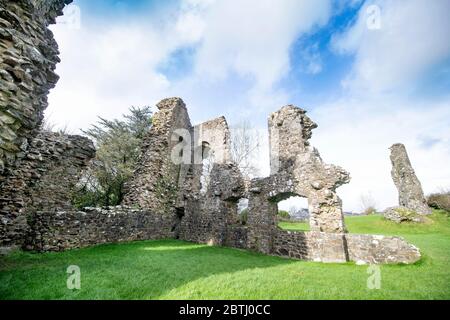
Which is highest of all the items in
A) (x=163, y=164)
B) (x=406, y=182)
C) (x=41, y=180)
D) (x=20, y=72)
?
(x=406, y=182)

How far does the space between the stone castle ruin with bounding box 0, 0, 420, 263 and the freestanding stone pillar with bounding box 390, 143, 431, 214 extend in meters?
16.5

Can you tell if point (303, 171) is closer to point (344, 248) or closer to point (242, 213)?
point (344, 248)

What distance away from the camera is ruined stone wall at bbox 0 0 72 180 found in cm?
371

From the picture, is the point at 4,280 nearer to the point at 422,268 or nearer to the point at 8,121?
the point at 8,121

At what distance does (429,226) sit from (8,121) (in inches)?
880

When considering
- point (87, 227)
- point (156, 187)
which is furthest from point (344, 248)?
point (156, 187)

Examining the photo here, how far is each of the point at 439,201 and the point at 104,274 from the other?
26.1 m

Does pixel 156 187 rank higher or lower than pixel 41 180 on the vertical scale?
higher

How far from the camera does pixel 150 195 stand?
1321 cm

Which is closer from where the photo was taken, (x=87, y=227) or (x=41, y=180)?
(x=41, y=180)

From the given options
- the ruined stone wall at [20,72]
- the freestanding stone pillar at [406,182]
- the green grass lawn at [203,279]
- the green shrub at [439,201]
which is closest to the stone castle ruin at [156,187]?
the ruined stone wall at [20,72]

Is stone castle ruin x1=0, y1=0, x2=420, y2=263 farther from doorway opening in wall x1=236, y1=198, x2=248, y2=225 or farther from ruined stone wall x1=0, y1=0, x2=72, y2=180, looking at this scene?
doorway opening in wall x1=236, y1=198, x2=248, y2=225

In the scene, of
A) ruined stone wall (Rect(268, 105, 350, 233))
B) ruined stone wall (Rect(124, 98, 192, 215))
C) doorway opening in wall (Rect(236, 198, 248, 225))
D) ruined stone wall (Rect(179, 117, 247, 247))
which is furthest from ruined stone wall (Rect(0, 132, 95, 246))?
ruined stone wall (Rect(268, 105, 350, 233))

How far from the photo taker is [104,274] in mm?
5207
